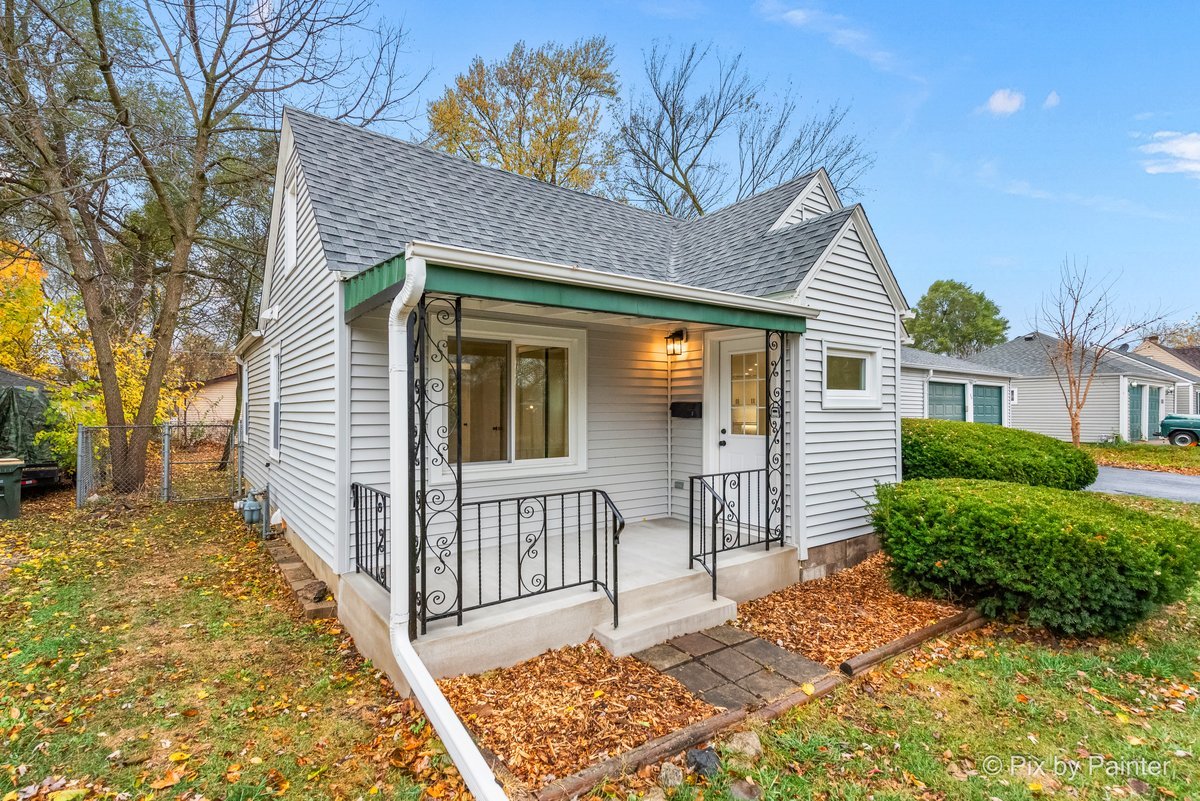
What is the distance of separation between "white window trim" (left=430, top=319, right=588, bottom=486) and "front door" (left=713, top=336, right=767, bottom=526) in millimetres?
1580

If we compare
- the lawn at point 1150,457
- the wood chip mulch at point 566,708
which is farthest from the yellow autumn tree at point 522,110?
the lawn at point 1150,457

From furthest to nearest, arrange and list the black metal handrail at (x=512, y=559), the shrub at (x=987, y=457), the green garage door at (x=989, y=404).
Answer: the green garage door at (x=989, y=404)
the shrub at (x=987, y=457)
the black metal handrail at (x=512, y=559)

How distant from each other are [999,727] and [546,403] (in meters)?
4.35

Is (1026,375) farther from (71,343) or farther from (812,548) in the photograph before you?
(71,343)

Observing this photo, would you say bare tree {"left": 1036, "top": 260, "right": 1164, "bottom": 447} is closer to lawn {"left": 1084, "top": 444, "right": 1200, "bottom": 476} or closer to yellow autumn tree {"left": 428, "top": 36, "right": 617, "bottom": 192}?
lawn {"left": 1084, "top": 444, "right": 1200, "bottom": 476}

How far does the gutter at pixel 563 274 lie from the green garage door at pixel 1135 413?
78.6 ft

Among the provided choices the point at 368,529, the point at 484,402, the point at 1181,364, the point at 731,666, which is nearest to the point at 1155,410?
the point at 1181,364

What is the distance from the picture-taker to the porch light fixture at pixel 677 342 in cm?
622

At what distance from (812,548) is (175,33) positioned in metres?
12.8

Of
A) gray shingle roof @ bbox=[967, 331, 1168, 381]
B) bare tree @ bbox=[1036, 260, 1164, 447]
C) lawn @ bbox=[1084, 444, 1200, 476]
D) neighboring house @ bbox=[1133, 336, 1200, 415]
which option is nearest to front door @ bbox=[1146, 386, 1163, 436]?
gray shingle roof @ bbox=[967, 331, 1168, 381]

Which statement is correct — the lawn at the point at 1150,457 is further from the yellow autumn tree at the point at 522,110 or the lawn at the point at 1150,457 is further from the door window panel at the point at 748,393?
the yellow autumn tree at the point at 522,110

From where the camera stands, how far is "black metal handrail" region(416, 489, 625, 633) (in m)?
3.51

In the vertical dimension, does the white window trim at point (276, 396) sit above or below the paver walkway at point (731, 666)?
above

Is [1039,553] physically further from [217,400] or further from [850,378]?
[217,400]
